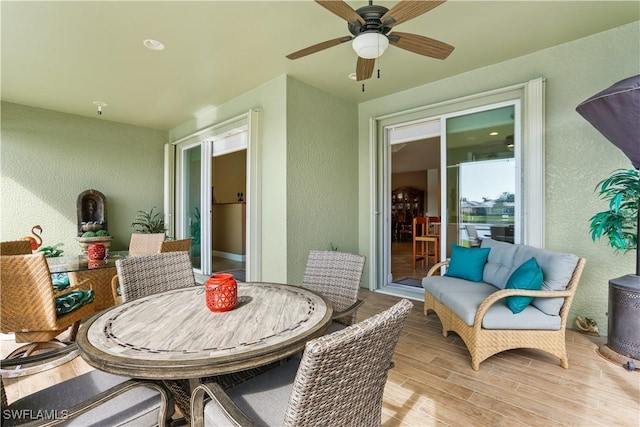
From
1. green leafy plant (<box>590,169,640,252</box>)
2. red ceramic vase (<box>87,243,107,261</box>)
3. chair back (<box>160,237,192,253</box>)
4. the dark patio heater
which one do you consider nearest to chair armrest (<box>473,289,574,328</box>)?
the dark patio heater

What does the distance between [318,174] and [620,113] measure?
2.90 metres

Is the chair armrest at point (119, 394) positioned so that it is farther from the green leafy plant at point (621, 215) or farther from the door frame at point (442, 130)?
the door frame at point (442, 130)

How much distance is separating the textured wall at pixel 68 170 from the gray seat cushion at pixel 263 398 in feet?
17.7

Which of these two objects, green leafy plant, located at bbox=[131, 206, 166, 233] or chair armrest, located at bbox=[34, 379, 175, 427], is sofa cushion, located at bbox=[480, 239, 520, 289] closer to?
chair armrest, located at bbox=[34, 379, 175, 427]

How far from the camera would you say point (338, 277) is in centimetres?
207

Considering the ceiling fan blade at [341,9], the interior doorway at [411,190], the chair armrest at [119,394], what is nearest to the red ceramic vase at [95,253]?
the chair armrest at [119,394]

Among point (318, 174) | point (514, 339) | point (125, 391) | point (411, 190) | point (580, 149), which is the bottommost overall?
point (514, 339)

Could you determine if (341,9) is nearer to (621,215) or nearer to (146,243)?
(621,215)

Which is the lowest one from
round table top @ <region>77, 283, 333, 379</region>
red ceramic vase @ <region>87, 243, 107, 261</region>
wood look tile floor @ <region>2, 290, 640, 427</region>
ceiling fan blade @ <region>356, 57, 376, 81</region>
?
wood look tile floor @ <region>2, 290, 640, 427</region>

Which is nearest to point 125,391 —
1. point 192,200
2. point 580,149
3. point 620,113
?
point 620,113

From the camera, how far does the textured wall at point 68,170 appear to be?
452 cm

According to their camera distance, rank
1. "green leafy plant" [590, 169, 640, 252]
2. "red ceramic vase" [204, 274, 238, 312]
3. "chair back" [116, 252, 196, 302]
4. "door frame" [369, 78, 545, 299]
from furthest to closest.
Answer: "door frame" [369, 78, 545, 299], "green leafy plant" [590, 169, 640, 252], "chair back" [116, 252, 196, 302], "red ceramic vase" [204, 274, 238, 312]

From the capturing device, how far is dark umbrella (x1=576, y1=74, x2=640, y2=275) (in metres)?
2.01

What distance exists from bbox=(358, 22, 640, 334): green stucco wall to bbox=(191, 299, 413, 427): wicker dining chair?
3.01m
